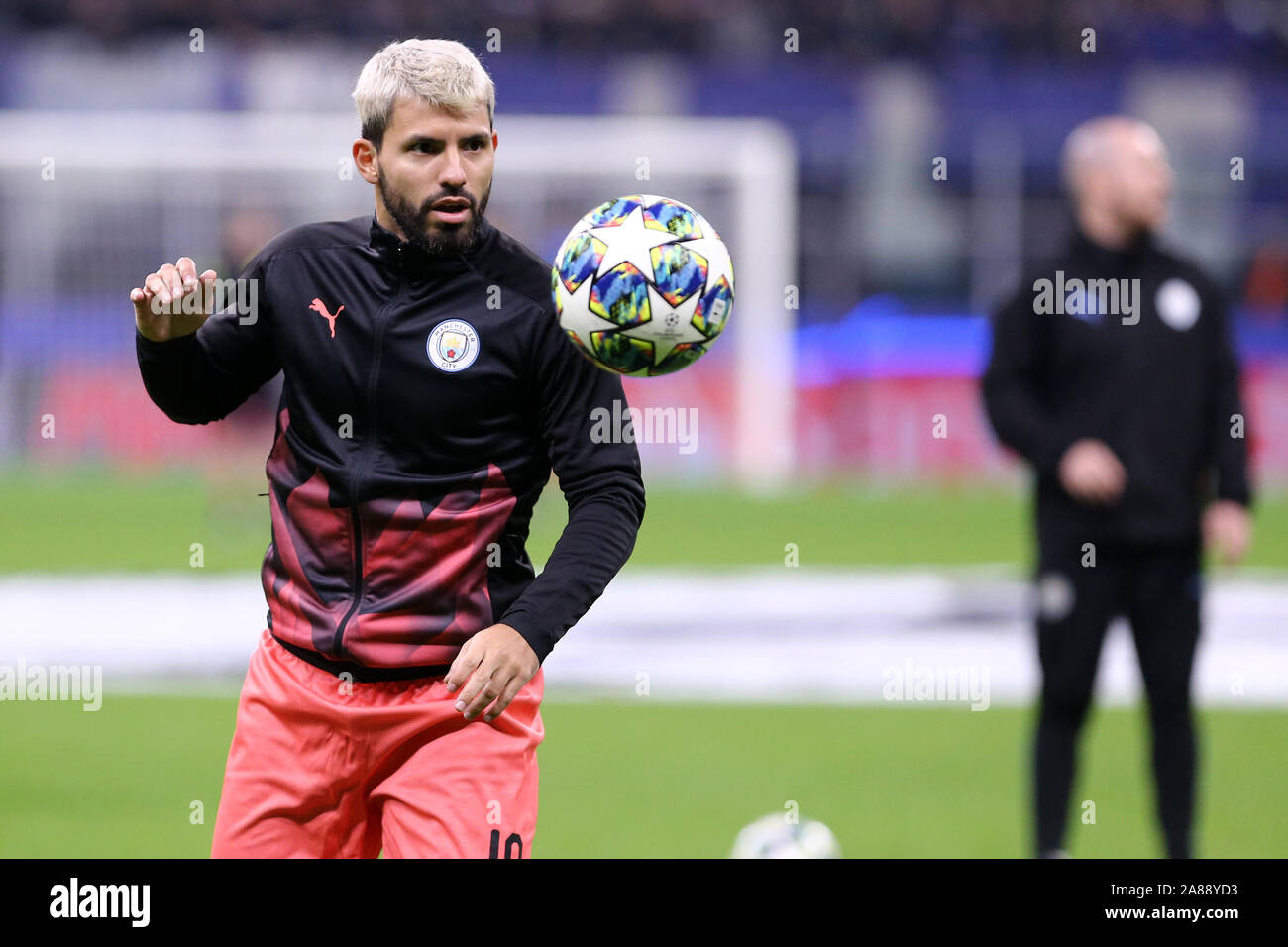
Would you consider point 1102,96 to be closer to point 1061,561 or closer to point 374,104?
point 1061,561

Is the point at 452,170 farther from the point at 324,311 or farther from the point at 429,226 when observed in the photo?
the point at 324,311

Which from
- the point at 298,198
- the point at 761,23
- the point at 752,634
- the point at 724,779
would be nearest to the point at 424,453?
the point at 724,779

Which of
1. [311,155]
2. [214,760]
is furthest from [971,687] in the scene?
[311,155]

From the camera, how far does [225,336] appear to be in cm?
339

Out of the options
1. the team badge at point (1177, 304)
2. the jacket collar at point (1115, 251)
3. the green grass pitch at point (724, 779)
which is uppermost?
the jacket collar at point (1115, 251)

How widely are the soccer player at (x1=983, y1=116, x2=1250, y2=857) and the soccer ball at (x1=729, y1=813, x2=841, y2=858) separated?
894 millimetres

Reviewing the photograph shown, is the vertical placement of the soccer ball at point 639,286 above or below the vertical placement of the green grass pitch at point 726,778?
above

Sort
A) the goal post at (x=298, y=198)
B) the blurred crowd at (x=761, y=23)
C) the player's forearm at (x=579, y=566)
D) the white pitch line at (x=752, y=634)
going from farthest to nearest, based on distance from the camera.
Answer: the blurred crowd at (x=761, y=23)
the goal post at (x=298, y=198)
the white pitch line at (x=752, y=634)
the player's forearm at (x=579, y=566)

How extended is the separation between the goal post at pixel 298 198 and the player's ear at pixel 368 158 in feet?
46.9

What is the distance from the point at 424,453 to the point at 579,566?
1.20 ft

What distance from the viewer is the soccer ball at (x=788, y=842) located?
15.7ft

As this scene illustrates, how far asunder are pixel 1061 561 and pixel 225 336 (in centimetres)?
293

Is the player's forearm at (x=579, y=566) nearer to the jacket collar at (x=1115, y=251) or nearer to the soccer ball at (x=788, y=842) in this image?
the soccer ball at (x=788, y=842)

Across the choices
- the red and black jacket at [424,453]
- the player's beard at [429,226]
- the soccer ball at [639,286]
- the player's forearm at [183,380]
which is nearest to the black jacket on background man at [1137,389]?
the soccer ball at [639,286]
